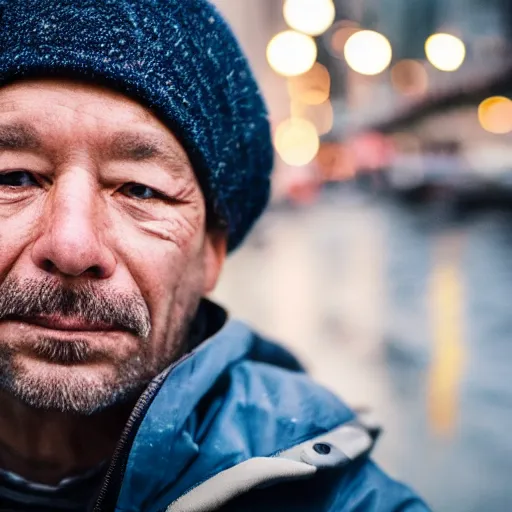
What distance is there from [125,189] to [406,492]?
944 mm

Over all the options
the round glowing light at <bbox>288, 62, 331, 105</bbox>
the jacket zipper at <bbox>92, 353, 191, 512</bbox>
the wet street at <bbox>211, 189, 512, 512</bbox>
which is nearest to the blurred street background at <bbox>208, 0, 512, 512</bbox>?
the wet street at <bbox>211, 189, 512, 512</bbox>

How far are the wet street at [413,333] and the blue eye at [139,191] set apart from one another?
199cm

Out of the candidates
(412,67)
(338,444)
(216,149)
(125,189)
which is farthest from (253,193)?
(412,67)

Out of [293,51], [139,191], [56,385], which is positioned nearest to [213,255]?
[139,191]

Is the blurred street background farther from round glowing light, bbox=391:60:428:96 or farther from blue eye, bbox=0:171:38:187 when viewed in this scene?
blue eye, bbox=0:171:38:187

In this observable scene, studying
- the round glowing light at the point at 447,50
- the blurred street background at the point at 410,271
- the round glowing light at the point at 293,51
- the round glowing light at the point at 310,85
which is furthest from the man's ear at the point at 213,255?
the round glowing light at the point at 310,85

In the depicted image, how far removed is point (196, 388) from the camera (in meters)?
1.43

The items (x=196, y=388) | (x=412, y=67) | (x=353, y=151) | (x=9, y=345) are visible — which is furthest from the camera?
(x=353, y=151)

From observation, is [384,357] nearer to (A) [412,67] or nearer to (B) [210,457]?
(B) [210,457]

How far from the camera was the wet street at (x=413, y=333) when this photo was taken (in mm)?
3916

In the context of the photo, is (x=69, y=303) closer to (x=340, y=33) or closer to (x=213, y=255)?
(x=213, y=255)

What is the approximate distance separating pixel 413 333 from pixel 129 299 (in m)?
5.56

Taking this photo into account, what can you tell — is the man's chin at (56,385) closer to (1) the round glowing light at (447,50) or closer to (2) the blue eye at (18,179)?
(2) the blue eye at (18,179)

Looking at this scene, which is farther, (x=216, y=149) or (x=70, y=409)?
(x=216, y=149)
